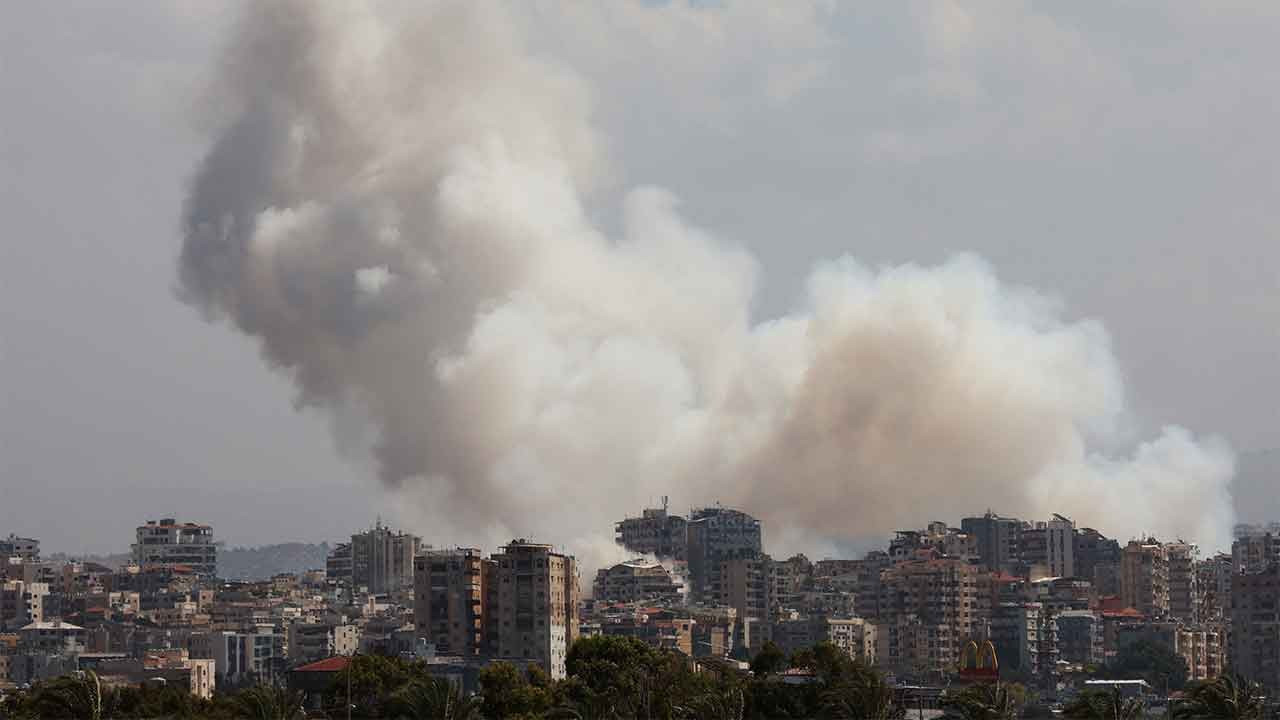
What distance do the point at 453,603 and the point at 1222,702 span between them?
282ft

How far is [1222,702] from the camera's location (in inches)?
2343

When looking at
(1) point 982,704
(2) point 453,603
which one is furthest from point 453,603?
(1) point 982,704

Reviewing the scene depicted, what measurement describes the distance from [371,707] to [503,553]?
62.7 meters

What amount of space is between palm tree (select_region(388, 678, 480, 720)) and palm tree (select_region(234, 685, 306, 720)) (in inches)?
121

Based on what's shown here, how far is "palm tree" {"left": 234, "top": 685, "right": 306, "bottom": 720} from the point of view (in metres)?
63.9

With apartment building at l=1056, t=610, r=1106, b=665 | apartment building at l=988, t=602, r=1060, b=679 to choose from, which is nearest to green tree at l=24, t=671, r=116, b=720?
apartment building at l=988, t=602, r=1060, b=679

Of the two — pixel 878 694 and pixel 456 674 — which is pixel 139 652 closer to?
pixel 456 674

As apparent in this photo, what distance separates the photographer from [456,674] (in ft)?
366

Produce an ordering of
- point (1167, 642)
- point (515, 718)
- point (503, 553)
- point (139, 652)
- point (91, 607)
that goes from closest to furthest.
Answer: point (515, 718)
point (503, 553)
point (1167, 642)
point (139, 652)
point (91, 607)

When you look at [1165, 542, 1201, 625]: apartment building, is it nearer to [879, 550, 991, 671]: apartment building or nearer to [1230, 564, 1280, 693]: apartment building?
[879, 550, 991, 671]: apartment building

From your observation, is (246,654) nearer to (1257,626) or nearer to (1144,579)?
(1257,626)

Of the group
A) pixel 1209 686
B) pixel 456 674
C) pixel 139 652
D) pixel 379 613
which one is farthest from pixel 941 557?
pixel 1209 686

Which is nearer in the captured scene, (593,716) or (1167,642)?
(593,716)

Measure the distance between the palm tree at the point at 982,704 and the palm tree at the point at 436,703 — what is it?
12987 millimetres
